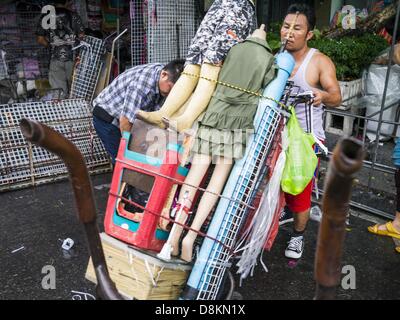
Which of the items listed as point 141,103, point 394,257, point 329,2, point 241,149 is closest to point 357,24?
point 329,2

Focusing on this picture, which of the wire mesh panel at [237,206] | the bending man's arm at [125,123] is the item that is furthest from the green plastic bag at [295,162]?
the bending man's arm at [125,123]

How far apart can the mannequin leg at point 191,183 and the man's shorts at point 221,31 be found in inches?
23.4

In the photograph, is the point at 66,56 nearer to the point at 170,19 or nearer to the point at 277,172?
the point at 170,19

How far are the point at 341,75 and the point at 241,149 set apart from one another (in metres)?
3.60

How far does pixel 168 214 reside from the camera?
227 cm

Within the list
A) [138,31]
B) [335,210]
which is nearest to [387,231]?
[335,210]

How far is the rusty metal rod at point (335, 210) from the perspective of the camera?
35.9 inches

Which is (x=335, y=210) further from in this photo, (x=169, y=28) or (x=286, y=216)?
(x=169, y=28)

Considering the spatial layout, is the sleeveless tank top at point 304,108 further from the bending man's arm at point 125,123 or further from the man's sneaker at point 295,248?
the bending man's arm at point 125,123

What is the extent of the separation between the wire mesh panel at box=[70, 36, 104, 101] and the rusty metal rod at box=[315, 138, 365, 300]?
5.13 meters

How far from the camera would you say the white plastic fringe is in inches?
94.6

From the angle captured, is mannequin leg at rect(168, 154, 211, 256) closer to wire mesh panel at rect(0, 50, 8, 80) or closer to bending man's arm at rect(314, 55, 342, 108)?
bending man's arm at rect(314, 55, 342, 108)

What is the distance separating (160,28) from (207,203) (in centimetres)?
378
